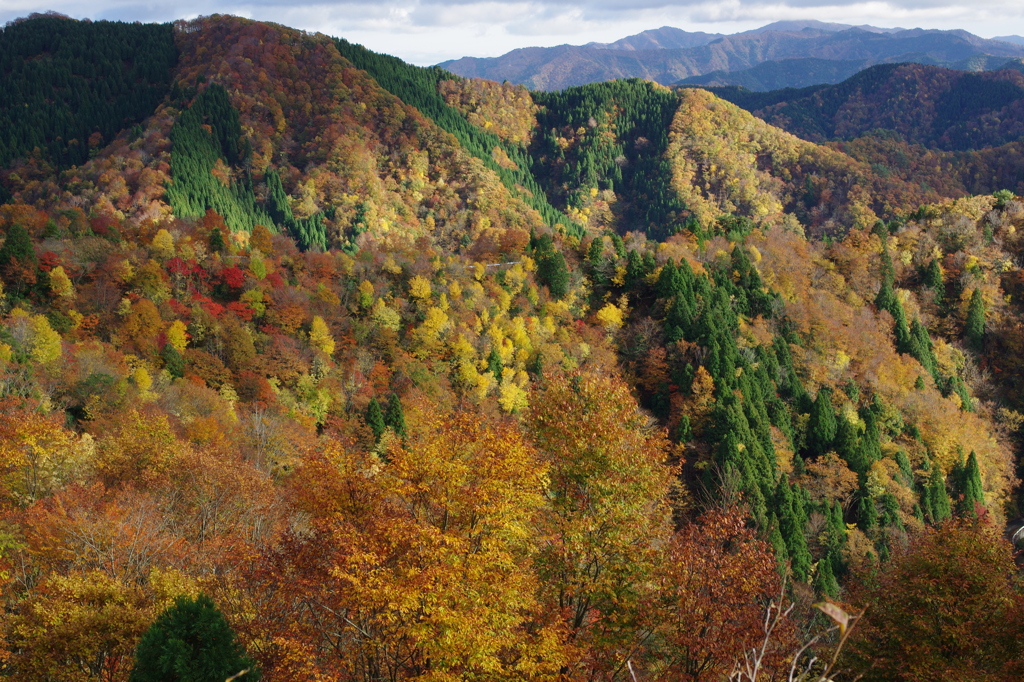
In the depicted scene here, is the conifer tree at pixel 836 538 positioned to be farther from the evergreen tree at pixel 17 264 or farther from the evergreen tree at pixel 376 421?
the evergreen tree at pixel 17 264

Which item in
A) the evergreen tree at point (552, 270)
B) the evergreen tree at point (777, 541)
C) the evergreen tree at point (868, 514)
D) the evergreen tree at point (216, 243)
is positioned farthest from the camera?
the evergreen tree at point (552, 270)

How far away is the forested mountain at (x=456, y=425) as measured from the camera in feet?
58.4

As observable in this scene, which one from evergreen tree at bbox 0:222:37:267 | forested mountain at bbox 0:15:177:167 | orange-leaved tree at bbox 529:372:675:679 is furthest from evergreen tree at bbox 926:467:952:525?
forested mountain at bbox 0:15:177:167

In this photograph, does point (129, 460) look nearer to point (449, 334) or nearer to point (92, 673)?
point (92, 673)

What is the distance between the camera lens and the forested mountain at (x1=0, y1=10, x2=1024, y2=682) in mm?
17812

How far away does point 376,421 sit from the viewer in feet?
176

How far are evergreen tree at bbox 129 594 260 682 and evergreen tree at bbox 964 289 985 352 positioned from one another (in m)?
91.5

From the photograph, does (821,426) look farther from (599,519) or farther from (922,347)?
(599,519)

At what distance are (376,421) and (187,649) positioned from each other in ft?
126

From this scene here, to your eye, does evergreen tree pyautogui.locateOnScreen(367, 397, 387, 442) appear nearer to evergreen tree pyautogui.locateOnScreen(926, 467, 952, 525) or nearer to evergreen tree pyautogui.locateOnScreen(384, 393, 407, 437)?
evergreen tree pyautogui.locateOnScreen(384, 393, 407, 437)

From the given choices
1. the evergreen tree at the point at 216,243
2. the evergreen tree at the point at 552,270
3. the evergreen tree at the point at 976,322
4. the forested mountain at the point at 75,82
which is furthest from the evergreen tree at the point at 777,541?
the forested mountain at the point at 75,82

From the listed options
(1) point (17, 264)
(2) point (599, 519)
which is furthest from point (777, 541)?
(1) point (17, 264)

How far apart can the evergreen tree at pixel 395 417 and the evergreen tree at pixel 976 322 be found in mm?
67790

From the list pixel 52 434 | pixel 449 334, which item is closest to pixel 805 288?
pixel 449 334
